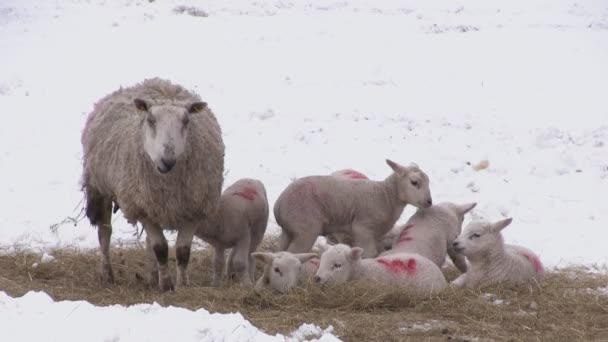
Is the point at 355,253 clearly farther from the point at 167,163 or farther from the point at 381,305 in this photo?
the point at 167,163

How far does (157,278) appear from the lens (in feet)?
29.6

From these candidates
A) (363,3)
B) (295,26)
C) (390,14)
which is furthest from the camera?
(363,3)

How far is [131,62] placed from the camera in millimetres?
20906

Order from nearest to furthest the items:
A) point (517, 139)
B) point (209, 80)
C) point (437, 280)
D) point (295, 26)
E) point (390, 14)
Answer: point (437, 280), point (517, 139), point (209, 80), point (295, 26), point (390, 14)

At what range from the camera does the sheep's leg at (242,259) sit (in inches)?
354

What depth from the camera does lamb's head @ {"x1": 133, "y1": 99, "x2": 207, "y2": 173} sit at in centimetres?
748

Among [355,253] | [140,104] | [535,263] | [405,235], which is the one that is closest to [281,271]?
[355,253]

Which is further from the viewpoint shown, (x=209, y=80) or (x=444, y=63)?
(x=444, y=63)

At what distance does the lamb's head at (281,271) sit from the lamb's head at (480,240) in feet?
5.68

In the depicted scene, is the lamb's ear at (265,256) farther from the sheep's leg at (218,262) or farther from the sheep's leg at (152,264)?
the sheep's leg at (152,264)

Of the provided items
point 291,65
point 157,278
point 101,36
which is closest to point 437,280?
point 157,278

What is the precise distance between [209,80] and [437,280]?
1180cm

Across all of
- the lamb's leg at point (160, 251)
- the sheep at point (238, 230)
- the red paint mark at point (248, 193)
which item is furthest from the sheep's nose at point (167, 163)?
the red paint mark at point (248, 193)

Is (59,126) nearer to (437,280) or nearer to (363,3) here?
(437,280)
